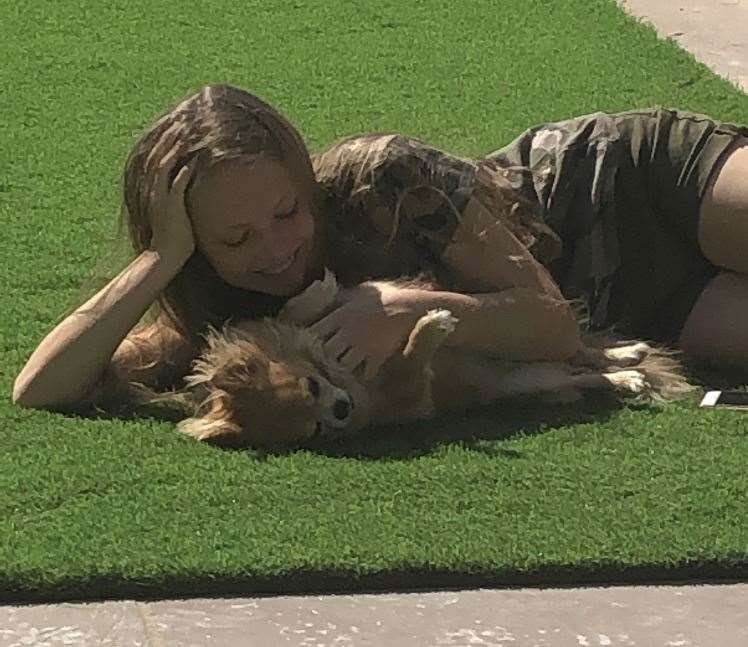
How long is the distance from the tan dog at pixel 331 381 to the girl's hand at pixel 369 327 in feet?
0.07

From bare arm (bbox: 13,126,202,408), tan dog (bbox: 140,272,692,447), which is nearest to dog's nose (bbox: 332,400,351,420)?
tan dog (bbox: 140,272,692,447)

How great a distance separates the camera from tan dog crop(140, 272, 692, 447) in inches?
120

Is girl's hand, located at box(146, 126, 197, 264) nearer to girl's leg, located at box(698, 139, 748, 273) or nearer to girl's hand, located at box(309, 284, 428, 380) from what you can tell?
girl's hand, located at box(309, 284, 428, 380)

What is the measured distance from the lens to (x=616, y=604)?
8.46ft

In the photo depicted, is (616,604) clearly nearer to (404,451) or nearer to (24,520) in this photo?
(404,451)

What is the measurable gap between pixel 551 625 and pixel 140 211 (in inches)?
49.9

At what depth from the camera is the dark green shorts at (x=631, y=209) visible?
Answer: 3.61 m

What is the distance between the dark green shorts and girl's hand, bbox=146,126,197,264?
0.78 meters

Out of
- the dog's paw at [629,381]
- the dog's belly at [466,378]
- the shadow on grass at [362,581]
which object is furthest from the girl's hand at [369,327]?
the shadow on grass at [362,581]

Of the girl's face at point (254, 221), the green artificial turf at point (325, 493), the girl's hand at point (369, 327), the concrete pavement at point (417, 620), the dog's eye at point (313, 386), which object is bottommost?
the concrete pavement at point (417, 620)

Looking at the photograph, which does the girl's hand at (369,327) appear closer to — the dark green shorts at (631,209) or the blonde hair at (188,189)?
the blonde hair at (188,189)

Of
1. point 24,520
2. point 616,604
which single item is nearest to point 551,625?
point 616,604

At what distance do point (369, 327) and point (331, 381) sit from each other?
0.13m

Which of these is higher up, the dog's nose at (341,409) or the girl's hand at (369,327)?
the girl's hand at (369,327)
